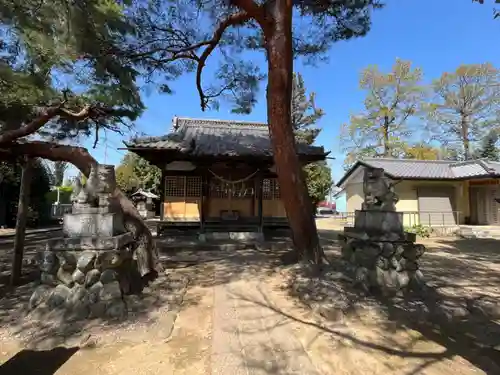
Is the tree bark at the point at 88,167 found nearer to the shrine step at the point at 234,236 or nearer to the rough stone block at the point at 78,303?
the rough stone block at the point at 78,303

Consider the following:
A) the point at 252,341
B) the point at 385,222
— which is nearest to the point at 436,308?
the point at 385,222

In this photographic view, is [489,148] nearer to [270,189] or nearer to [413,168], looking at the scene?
[413,168]

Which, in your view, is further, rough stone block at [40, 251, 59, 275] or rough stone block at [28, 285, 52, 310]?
rough stone block at [40, 251, 59, 275]

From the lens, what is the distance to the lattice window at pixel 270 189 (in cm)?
1232

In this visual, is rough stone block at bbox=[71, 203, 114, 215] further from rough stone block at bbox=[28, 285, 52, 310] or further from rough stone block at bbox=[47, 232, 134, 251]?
rough stone block at bbox=[28, 285, 52, 310]

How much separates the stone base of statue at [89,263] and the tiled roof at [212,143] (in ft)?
19.0

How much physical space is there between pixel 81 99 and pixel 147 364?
19.3ft

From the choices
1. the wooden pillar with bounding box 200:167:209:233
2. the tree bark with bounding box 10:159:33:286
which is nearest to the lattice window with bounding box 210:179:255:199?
the wooden pillar with bounding box 200:167:209:233

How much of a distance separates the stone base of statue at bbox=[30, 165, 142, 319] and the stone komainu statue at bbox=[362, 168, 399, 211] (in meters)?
Result: 3.99

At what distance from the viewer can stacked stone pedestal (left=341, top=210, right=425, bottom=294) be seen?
5043mm

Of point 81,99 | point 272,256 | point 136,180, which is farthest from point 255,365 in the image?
point 136,180

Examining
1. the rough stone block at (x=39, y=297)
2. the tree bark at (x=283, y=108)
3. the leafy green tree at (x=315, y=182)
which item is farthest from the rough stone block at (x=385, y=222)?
the leafy green tree at (x=315, y=182)

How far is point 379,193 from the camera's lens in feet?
17.5

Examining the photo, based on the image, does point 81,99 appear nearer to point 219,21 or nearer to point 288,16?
point 219,21
